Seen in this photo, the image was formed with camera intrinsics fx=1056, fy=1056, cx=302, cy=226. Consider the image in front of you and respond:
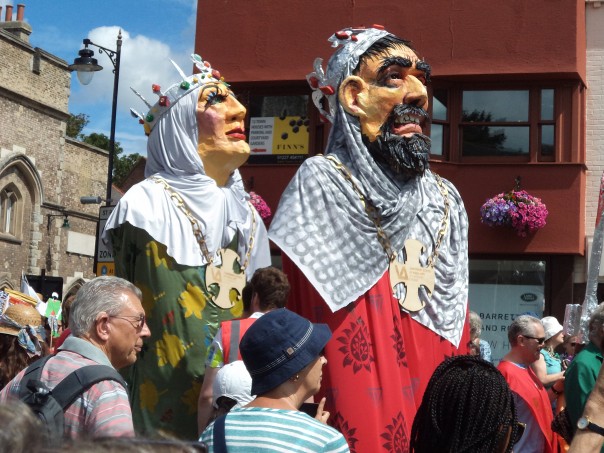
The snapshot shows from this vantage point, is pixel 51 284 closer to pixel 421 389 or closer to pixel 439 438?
pixel 421 389

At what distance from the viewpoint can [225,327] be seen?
476cm

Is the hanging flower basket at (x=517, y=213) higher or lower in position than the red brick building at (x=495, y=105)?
lower

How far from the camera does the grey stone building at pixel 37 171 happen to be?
33375mm

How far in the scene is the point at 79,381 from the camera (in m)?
3.19

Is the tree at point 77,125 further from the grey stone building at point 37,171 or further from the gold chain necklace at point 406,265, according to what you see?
the gold chain necklace at point 406,265

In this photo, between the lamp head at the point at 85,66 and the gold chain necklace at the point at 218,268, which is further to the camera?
the lamp head at the point at 85,66

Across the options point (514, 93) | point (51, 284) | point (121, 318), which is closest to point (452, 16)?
point (514, 93)

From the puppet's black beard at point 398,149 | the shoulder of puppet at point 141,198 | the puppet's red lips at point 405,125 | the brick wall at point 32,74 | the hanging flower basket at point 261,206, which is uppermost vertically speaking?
the brick wall at point 32,74

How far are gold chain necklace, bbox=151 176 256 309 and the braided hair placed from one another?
286 cm

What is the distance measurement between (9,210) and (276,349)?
3206 cm

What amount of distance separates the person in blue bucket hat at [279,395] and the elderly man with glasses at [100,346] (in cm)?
43

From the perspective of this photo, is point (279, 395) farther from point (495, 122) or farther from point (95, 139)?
point (95, 139)

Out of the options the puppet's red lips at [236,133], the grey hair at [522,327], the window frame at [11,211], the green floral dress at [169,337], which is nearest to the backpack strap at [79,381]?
the green floral dress at [169,337]

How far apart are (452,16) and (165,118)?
1237cm
